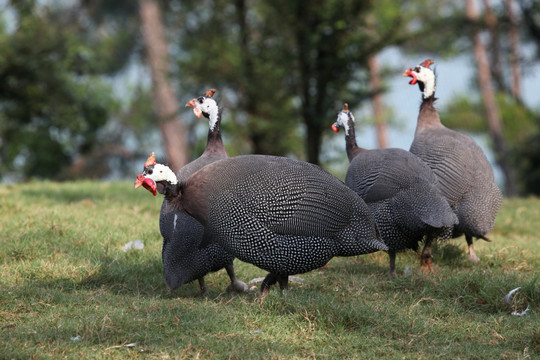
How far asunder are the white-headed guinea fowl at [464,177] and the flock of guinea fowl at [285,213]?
10.5 inches

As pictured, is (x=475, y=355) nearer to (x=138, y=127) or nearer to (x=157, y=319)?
(x=157, y=319)

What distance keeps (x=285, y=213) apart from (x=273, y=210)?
0.24 feet

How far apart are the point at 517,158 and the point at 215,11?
6.27 metres

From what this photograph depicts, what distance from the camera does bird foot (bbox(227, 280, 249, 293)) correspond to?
4816mm

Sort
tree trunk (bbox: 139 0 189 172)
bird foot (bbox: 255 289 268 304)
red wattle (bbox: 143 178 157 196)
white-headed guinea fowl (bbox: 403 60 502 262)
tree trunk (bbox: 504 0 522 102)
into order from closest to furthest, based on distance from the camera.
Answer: bird foot (bbox: 255 289 268 304) → red wattle (bbox: 143 178 157 196) → white-headed guinea fowl (bbox: 403 60 502 262) → tree trunk (bbox: 504 0 522 102) → tree trunk (bbox: 139 0 189 172)

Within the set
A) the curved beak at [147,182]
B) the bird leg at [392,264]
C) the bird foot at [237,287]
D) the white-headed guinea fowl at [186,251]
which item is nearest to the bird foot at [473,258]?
the bird leg at [392,264]

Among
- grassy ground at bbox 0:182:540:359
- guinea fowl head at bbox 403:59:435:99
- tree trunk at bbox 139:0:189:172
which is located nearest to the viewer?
grassy ground at bbox 0:182:540:359

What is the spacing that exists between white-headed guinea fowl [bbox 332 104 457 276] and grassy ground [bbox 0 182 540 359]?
11.6 inches

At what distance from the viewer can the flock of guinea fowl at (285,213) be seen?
412cm

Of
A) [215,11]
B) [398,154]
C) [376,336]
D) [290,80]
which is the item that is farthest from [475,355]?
A: [215,11]

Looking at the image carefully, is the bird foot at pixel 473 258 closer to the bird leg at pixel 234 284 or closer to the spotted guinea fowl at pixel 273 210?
the spotted guinea fowl at pixel 273 210

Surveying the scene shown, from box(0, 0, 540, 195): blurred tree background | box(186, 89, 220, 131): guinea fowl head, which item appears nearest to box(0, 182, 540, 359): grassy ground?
box(186, 89, 220, 131): guinea fowl head

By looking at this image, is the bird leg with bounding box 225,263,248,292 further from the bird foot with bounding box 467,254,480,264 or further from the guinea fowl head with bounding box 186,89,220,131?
the bird foot with bounding box 467,254,480,264

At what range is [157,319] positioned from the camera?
377cm
